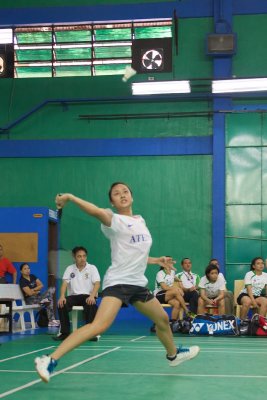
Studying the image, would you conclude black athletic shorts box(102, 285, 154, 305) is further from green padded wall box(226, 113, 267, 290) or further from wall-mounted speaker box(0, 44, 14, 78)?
green padded wall box(226, 113, 267, 290)

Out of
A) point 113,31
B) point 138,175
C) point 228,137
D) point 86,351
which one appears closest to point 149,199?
point 138,175

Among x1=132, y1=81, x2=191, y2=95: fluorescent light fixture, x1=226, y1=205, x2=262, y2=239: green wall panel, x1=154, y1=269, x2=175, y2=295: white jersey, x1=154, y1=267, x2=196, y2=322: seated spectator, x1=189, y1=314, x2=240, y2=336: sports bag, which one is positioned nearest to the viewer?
x1=189, y1=314, x2=240, y2=336: sports bag

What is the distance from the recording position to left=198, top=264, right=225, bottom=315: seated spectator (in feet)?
41.8

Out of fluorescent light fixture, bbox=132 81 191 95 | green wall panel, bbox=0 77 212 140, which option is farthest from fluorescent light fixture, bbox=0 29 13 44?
green wall panel, bbox=0 77 212 140

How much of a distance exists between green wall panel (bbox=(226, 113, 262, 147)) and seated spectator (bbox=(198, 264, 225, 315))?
17.2ft

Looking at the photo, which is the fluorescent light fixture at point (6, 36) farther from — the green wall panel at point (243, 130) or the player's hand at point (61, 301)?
the player's hand at point (61, 301)

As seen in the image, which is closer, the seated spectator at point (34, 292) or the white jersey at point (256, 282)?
the white jersey at point (256, 282)

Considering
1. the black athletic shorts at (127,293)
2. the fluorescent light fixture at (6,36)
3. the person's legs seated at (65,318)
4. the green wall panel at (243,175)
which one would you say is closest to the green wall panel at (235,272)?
the green wall panel at (243,175)

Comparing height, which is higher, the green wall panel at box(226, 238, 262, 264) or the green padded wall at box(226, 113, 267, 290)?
the green padded wall at box(226, 113, 267, 290)

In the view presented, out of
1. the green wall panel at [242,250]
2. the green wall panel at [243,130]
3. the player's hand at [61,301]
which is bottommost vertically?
the player's hand at [61,301]

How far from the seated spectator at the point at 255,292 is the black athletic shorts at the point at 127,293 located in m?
7.54

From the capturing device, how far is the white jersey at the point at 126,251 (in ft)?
17.9

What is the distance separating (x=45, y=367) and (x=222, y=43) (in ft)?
44.6

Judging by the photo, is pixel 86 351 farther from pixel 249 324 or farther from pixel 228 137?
pixel 228 137
